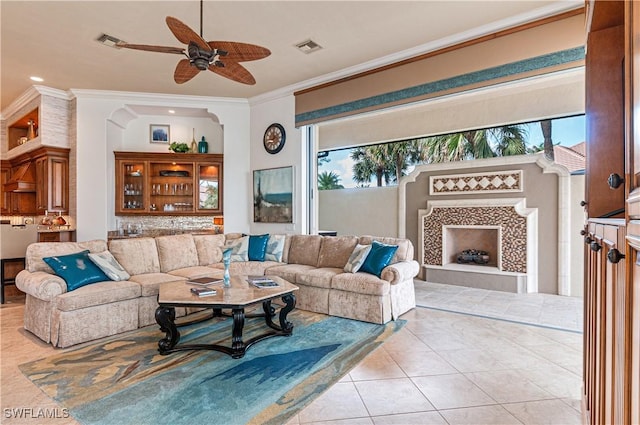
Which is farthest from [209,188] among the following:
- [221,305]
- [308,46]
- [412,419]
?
[412,419]

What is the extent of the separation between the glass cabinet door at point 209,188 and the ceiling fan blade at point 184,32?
3731 millimetres

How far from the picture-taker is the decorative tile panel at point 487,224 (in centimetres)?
525

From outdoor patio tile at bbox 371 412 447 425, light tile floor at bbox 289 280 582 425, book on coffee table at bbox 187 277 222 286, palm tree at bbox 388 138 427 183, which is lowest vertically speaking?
outdoor patio tile at bbox 371 412 447 425

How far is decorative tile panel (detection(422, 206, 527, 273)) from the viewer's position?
17.2 ft

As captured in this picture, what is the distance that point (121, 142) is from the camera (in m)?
6.36

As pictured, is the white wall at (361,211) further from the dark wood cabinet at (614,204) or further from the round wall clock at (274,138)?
the dark wood cabinet at (614,204)

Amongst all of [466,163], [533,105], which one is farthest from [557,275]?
[533,105]

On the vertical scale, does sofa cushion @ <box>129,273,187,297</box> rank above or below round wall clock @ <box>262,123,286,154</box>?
below

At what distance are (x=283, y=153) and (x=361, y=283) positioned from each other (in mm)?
2913

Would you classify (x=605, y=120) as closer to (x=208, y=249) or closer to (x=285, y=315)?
(x=285, y=315)

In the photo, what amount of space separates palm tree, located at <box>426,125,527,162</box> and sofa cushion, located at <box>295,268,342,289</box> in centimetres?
329

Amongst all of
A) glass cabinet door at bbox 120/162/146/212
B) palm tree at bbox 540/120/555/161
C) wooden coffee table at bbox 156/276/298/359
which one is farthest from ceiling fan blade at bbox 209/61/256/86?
palm tree at bbox 540/120/555/161

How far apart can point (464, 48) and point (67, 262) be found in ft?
15.7

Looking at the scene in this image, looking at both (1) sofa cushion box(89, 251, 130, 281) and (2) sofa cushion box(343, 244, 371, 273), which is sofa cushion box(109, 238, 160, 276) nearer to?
(1) sofa cushion box(89, 251, 130, 281)
